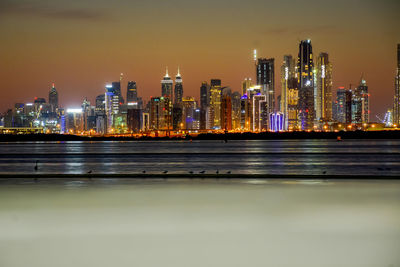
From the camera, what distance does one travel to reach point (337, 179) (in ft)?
62.0

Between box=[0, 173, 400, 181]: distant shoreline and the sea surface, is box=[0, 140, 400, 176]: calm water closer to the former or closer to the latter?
box=[0, 173, 400, 181]: distant shoreline

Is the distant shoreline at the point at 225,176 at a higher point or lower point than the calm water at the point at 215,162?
higher

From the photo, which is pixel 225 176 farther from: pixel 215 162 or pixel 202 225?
pixel 215 162

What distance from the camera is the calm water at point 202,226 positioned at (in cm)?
721

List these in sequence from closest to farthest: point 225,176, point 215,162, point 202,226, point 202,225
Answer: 1. point 202,226
2. point 202,225
3. point 225,176
4. point 215,162

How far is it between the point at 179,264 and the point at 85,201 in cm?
727

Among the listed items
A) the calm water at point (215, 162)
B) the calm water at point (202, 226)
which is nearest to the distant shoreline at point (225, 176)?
the calm water at point (202, 226)

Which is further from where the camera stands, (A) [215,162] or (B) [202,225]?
(A) [215,162]

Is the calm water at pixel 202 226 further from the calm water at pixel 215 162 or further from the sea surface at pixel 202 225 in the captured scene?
the calm water at pixel 215 162

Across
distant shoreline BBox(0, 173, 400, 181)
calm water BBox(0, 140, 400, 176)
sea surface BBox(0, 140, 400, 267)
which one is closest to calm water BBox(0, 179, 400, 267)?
sea surface BBox(0, 140, 400, 267)

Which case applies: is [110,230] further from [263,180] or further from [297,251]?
[263,180]

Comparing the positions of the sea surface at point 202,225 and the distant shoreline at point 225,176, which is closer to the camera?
the sea surface at point 202,225

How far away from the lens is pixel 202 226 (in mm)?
9633

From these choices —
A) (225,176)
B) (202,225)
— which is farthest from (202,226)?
(225,176)
